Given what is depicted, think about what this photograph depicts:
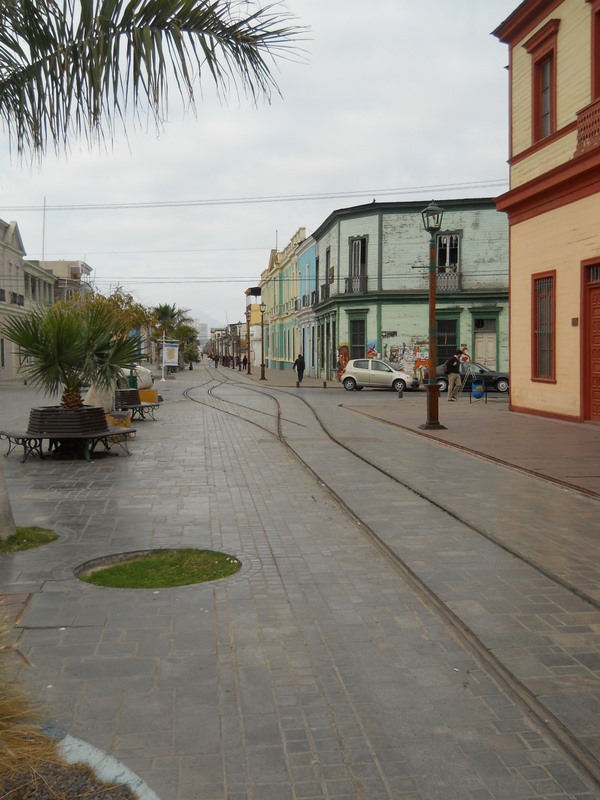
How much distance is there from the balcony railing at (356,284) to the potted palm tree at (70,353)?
2998 centimetres

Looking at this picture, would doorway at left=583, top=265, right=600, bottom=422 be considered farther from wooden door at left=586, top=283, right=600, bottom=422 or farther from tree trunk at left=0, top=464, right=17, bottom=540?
tree trunk at left=0, top=464, right=17, bottom=540

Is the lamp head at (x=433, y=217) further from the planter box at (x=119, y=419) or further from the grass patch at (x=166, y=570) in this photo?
the grass patch at (x=166, y=570)

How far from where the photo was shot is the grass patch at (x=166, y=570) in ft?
19.2

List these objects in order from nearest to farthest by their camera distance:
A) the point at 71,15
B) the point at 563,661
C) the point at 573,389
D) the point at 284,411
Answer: the point at 563,661, the point at 71,15, the point at 573,389, the point at 284,411

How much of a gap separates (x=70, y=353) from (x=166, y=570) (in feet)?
21.8

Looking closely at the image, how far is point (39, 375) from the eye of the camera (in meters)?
12.2

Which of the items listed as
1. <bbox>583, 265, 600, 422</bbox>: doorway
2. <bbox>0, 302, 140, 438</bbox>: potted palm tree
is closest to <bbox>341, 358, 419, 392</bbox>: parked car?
<bbox>583, 265, 600, 422</bbox>: doorway

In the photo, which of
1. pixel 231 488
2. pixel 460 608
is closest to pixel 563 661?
pixel 460 608

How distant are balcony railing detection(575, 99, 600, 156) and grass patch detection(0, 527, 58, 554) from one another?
12767 mm

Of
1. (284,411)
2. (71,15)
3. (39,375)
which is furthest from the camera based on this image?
(284,411)

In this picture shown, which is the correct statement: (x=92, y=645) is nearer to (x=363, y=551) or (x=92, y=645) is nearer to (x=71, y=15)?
(x=363, y=551)

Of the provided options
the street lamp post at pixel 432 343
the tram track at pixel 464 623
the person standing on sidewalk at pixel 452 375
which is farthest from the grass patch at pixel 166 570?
the person standing on sidewalk at pixel 452 375

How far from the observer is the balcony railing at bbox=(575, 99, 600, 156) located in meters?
15.6

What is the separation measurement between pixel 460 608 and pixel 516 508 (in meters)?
3.56
